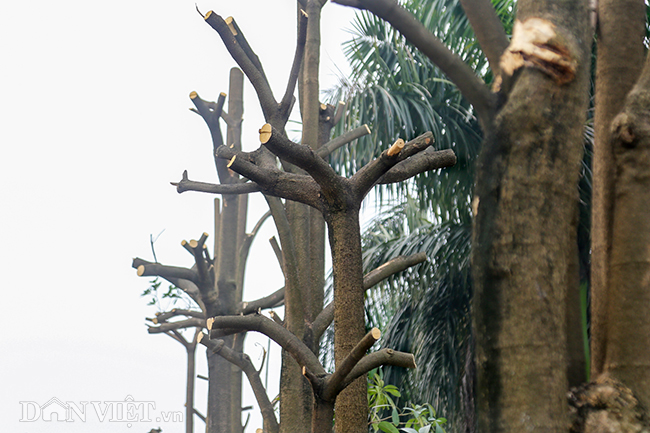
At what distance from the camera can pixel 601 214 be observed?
162cm

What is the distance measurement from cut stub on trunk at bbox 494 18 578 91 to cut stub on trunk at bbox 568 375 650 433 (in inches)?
29.5

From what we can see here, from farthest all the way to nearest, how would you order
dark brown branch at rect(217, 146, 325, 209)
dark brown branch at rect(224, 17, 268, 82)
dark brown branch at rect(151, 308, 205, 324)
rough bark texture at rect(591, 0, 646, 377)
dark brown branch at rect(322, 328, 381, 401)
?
dark brown branch at rect(151, 308, 205, 324) < dark brown branch at rect(224, 17, 268, 82) < dark brown branch at rect(217, 146, 325, 209) < dark brown branch at rect(322, 328, 381, 401) < rough bark texture at rect(591, 0, 646, 377)

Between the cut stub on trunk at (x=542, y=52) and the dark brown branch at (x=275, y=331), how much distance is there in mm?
1411

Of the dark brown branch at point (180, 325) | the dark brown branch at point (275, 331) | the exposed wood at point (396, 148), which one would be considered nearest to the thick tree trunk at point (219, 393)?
the dark brown branch at point (180, 325)

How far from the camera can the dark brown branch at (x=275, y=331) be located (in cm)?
235

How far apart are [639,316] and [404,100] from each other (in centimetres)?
494

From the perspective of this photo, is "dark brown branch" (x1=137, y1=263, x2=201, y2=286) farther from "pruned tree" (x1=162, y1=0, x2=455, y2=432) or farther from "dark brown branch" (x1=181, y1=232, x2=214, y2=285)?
"pruned tree" (x1=162, y1=0, x2=455, y2=432)

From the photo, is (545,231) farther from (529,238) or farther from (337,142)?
(337,142)

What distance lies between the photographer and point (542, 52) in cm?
137

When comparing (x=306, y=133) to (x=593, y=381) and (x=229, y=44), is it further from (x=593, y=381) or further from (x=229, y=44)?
(x=593, y=381)

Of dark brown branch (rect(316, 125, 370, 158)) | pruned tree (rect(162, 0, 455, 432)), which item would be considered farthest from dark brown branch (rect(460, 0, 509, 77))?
dark brown branch (rect(316, 125, 370, 158))

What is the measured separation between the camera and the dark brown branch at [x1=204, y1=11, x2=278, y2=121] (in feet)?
8.48

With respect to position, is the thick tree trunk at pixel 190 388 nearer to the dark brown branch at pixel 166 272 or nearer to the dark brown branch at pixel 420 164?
the dark brown branch at pixel 166 272

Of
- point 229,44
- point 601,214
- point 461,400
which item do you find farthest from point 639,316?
point 461,400
